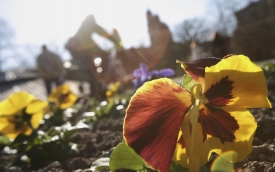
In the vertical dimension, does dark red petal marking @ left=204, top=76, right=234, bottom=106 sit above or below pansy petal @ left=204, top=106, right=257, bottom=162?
above

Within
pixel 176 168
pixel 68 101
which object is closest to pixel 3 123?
pixel 176 168

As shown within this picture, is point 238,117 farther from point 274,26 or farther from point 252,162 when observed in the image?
point 274,26

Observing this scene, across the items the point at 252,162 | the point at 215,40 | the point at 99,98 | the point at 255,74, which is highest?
the point at 215,40

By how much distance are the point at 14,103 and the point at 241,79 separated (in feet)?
5.32

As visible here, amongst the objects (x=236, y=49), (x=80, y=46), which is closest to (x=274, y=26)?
(x=236, y=49)

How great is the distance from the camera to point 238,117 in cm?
80

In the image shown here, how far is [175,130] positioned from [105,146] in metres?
1.29

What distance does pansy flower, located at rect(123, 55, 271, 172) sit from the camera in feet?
2.40

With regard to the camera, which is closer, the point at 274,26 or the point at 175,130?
the point at 175,130

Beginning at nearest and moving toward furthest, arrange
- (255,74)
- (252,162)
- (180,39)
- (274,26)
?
(255,74)
(252,162)
(274,26)
(180,39)

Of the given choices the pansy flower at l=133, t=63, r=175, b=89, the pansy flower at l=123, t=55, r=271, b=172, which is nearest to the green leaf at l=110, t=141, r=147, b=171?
the pansy flower at l=123, t=55, r=271, b=172

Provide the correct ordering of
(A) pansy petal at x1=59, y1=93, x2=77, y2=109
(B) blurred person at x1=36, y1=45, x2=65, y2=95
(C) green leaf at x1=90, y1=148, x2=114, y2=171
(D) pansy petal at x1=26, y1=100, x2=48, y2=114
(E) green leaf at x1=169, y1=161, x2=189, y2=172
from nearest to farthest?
(E) green leaf at x1=169, y1=161, x2=189, y2=172, (C) green leaf at x1=90, y1=148, x2=114, y2=171, (D) pansy petal at x1=26, y1=100, x2=48, y2=114, (A) pansy petal at x1=59, y1=93, x2=77, y2=109, (B) blurred person at x1=36, y1=45, x2=65, y2=95

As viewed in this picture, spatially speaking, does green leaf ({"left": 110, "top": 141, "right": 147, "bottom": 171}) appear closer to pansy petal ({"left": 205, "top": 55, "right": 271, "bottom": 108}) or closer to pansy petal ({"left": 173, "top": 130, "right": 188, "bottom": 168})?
pansy petal ({"left": 173, "top": 130, "right": 188, "bottom": 168})

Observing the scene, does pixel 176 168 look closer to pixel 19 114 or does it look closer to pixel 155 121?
pixel 155 121
